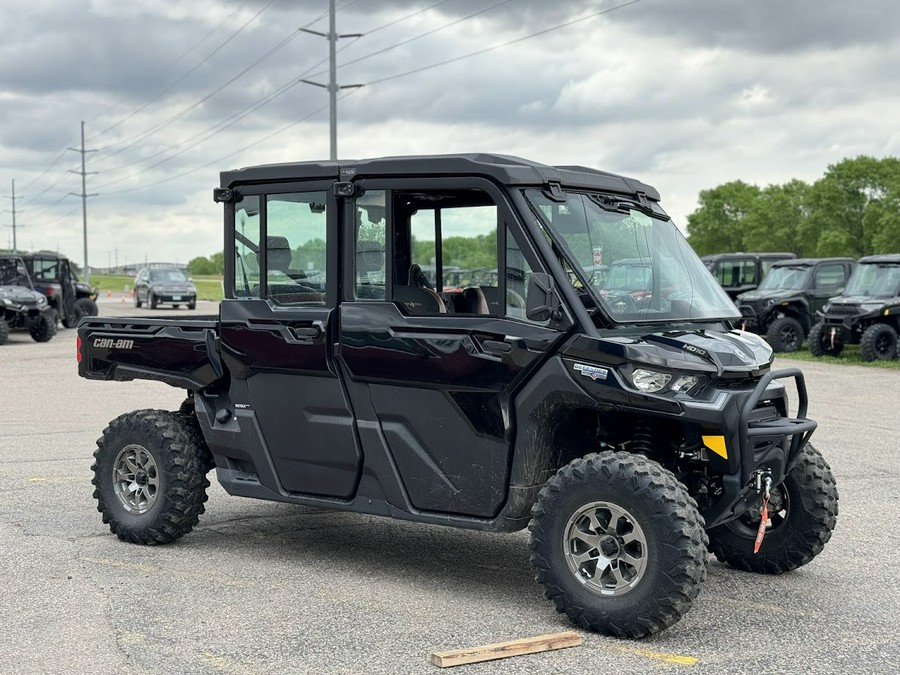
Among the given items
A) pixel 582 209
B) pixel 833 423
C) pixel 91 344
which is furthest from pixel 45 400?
pixel 582 209

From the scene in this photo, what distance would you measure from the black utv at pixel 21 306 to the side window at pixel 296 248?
64.8 ft

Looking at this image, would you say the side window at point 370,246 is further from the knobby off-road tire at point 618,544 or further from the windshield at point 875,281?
the windshield at point 875,281

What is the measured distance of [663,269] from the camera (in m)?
6.05

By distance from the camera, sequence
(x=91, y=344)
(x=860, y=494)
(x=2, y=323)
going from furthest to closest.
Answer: (x=2, y=323), (x=860, y=494), (x=91, y=344)

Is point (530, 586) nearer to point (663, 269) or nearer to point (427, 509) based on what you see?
point (427, 509)

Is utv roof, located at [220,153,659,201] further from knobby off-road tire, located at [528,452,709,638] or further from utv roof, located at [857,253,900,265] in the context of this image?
utv roof, located at [857,253,900,265]

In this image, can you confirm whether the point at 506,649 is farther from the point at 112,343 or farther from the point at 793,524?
the point at 112,343

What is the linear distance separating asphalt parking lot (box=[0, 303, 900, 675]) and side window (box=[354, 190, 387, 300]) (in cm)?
156

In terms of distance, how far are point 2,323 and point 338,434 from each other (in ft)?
66.4

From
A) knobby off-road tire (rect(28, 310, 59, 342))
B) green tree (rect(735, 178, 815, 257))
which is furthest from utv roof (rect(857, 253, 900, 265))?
green tree (rect(735, 178, 815, 257))

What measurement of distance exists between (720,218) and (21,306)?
296 feet

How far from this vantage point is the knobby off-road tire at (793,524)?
6223 millimetres

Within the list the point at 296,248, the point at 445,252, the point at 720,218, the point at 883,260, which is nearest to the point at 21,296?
the point at 883,260

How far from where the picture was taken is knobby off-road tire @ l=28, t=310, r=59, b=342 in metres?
25.6
